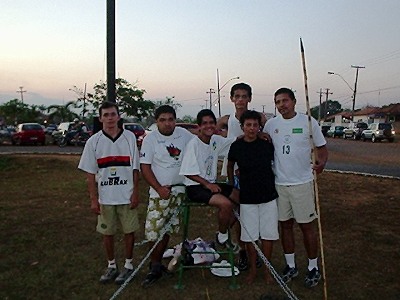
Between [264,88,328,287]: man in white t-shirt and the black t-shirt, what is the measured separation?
0.34 ft

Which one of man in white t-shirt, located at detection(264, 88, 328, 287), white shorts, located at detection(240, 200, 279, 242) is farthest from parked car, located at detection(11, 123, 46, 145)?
man in white t-shirt, located at detection(264, 88, 328, 287)

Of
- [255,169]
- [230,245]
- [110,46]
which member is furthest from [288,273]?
[110,46]

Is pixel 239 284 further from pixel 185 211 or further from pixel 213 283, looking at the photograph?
pixel 185 211

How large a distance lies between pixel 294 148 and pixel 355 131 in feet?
136

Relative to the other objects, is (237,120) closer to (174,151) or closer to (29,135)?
(174,151)

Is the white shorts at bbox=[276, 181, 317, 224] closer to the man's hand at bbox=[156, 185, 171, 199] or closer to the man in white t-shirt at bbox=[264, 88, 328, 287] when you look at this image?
the man in white t-shirt at bbox=[264, 88, 328, 287]

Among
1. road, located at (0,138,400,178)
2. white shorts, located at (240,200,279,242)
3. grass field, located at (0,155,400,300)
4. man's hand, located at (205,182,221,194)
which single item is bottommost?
grass field, located at (0,155,400,300)

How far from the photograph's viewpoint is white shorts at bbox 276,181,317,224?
14.2ft

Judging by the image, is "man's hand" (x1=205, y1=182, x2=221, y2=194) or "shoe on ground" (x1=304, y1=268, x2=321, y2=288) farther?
"shoe on ground" (x1=304, y1=268, x2=321, y2=288)

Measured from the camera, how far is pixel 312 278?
4430 mm

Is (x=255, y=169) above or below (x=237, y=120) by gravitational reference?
below

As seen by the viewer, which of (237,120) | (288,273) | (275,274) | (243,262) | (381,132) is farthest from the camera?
(381,132)

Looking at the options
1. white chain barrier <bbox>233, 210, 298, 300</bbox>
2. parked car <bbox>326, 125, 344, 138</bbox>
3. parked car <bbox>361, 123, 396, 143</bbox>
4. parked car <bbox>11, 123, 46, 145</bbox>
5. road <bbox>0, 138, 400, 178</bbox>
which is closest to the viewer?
white chain barrier <bbox>233, 210, 298, 300</bbox>

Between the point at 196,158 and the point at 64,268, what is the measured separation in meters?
2.06
